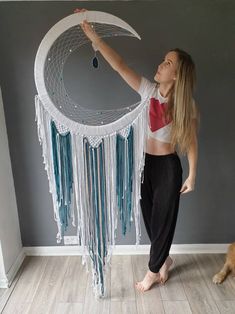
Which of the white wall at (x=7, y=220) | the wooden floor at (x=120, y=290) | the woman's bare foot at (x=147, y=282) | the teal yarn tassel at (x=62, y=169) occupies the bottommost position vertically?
the wooden floor at (x=120, y=290)

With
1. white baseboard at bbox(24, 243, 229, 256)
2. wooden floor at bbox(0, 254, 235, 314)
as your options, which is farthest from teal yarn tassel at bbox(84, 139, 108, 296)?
white baseboard at bbox(24, 243, 229, 256)

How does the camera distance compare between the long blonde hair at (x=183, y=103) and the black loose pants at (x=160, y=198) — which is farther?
the black loose pants at (x=160, y=198)

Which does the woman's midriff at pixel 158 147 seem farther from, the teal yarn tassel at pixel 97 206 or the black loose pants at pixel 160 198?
the teal yarn tassel at pixel 97 206

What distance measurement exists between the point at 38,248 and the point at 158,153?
1113 mm

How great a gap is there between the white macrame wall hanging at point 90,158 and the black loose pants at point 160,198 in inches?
4.6

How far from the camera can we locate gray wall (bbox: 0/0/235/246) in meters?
1.60

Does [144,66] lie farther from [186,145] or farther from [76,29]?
[186,145]

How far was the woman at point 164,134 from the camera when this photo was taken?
134cm

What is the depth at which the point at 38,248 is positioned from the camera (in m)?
1.99

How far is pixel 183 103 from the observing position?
4.41 feet

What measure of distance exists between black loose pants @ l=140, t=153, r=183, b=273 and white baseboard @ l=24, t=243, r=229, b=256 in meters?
0.34

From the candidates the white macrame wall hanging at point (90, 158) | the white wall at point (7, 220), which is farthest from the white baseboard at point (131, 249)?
the white macrame wall hanging at point (90, 158)

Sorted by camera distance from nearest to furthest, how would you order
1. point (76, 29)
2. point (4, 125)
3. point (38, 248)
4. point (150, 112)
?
point (150, 112)
point (76, 29)
point (4, 125)
point (38, 248)

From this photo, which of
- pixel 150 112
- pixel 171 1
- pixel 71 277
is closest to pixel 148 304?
pixel 71 277
